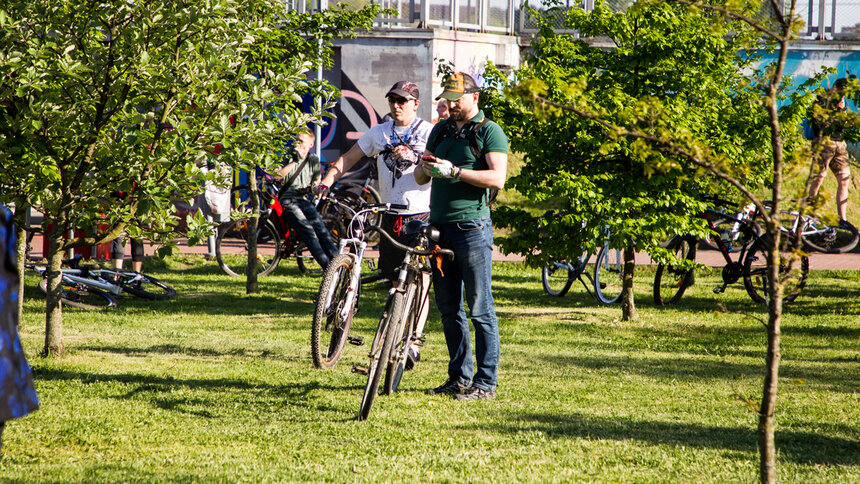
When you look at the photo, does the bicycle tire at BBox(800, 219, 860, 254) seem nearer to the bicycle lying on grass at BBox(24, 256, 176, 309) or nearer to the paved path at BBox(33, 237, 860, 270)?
the paved path at BBox(33, 237, 860, 270)

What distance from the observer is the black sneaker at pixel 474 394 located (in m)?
5.54

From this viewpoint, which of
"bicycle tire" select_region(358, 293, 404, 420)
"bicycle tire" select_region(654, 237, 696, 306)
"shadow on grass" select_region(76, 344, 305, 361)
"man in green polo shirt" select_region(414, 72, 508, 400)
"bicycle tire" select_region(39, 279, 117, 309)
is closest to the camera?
"bicycle tire" select_region(358, 293, 404, 420)

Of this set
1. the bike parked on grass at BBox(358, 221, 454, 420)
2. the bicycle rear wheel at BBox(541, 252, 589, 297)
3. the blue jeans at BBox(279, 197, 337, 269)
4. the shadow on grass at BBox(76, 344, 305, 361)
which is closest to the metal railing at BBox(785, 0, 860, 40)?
the bicycle rear wheel at BBox(541, 252, 589, 297)

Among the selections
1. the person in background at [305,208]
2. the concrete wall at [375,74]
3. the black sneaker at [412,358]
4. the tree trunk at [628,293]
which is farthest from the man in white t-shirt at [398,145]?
the concrete wall at [375,74]

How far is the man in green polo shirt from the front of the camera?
5.45m

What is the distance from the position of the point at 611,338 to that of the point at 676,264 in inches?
42.8

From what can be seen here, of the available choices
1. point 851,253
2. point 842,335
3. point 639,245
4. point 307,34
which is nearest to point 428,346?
point 639,245

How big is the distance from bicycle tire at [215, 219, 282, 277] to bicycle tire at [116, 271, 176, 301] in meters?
2.06

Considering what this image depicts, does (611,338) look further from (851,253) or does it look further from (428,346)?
(851,253)

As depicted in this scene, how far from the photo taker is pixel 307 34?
10734 millimetres

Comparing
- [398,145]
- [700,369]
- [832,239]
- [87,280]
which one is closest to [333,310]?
[398,145]

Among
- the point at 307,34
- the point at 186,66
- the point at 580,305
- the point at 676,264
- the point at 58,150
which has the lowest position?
the point at 580,305

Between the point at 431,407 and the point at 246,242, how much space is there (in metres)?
7.81

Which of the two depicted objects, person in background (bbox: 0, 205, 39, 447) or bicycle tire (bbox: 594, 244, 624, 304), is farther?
bicycle tire (bbox: 594, 244, 624, 304)
